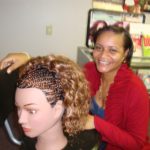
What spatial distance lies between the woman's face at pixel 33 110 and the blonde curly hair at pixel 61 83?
0.05ft

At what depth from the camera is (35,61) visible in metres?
0.67

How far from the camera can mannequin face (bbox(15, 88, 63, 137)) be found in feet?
2.07

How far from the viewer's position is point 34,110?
2.09ft

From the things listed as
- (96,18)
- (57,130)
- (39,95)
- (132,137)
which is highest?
(96,18)

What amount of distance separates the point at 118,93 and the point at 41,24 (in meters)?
1.36

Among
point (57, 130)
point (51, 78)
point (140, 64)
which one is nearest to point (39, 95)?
point (51, 78)

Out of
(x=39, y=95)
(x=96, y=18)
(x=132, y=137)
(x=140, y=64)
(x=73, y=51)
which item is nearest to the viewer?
(x=39, y=95)

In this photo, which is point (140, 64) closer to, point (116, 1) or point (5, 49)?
point (116, 1)

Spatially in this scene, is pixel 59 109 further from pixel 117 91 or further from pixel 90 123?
pixel 117 91

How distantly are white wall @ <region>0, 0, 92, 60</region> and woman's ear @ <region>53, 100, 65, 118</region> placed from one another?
1640mm

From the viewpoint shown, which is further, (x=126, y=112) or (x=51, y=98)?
(x=126, y=112)

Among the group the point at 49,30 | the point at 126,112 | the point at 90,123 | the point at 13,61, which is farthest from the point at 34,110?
the point at 49,30

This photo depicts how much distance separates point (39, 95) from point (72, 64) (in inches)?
5.2

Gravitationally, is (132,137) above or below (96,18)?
below
